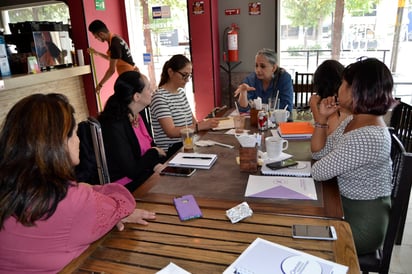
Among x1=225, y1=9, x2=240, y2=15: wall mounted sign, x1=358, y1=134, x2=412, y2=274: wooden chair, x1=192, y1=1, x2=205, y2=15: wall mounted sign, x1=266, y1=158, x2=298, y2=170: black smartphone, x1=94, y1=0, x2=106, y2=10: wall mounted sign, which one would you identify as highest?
x1=94, y1=0, x2=106, y2=10: wall mounted sign

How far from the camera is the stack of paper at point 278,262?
0.84 m

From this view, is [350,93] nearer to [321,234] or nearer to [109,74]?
[321,234]

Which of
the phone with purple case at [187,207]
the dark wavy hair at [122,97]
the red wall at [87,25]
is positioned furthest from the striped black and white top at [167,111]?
the red wall at [87,25]

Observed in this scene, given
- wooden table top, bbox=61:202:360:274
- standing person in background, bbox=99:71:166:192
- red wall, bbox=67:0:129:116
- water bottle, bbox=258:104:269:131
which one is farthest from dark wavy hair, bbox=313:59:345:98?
red wall, bbox=67:0:129:116

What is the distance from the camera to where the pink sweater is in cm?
88

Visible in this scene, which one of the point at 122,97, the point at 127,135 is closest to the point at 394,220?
the point at 127,135

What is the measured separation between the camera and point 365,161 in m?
1.30

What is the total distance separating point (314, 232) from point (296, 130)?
1.09 meters

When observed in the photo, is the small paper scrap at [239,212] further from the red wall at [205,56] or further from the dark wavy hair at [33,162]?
the red wall at [205,56]

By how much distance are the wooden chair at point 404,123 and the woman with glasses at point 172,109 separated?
122cm

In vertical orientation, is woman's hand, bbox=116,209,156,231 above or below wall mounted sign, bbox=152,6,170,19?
below

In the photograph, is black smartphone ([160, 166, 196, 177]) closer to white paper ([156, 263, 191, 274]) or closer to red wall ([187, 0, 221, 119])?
white paper ([156, 263, 191, 274])

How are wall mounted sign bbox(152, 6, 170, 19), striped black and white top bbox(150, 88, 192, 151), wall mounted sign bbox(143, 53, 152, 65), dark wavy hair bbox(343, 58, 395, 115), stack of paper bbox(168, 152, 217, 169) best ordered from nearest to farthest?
dark wavy hair bbox(343, 58, 395, 115), stack of paper bbox(168, 152, 217, 169), striped black and white top bbox(150, 88, 192, 151), wall mounted sign bbox(152, 6, 170, 19), wall mounted sign bbox(143, 53, 152, 65)

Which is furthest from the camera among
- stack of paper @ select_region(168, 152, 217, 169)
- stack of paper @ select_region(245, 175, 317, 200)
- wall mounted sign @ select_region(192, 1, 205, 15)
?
wall mounted sign @ select_region(192, 1, 205, 15)
